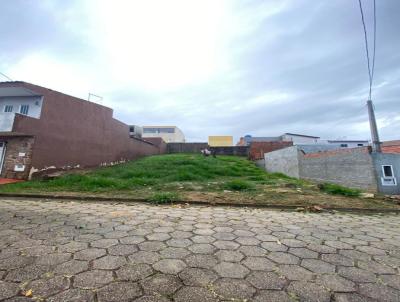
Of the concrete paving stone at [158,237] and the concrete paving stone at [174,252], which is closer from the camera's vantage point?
the concrete paving stone at [174,252]

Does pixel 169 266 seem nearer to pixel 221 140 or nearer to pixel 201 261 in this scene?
pixel 201 261

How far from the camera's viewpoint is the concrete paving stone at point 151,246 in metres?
2.22

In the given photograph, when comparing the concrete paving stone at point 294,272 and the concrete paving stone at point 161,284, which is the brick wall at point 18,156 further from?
the concrete paving stone at point 294,272

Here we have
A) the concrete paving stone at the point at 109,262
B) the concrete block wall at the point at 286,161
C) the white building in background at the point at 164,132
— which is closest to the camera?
the concrete paving stone at the point at 109,262

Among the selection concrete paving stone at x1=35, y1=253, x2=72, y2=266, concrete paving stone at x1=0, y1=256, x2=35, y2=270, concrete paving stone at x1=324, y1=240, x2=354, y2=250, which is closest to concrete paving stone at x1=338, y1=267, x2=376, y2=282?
concrete paving stone at x1=324, y1=240, x2=354, y2=250

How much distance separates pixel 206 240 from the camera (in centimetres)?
254

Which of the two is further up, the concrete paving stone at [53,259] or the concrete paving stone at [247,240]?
the concrete paving stone at [247,240]

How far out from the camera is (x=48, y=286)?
1.52 m

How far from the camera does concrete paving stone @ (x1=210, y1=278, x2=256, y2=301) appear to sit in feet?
4.75

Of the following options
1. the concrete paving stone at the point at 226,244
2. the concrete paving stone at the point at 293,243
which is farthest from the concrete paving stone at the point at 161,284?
the concrete paving stone at the point at 293,243

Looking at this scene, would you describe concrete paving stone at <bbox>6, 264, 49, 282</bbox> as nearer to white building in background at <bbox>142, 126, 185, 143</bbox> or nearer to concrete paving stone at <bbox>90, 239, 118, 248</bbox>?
concrete paving stone at <bbox>90, 239, 118, 248</bbox>

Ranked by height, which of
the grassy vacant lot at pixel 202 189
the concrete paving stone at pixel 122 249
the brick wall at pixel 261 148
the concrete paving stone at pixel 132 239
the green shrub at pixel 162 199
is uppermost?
the brick wall at pixel 261 148

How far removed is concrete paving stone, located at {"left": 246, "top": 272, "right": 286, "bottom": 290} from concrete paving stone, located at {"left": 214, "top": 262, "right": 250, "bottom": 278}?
2.9 inches

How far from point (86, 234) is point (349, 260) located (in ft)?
9.64
